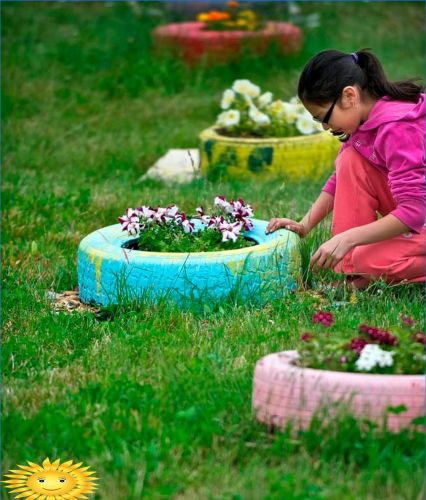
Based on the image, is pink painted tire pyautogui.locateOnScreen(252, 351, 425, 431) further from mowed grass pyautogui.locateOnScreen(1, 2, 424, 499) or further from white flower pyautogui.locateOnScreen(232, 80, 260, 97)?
white flower pyautogui.locateOnScreen(232, 80, 260, 97)

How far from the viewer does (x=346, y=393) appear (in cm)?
268

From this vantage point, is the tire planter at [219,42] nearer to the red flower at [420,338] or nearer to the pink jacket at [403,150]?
the pink jacket at [403,150]

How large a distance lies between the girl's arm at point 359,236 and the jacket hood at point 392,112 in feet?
1.34

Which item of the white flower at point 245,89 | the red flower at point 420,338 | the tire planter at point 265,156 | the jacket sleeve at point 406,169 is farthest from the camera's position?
the white flower at point 245,89

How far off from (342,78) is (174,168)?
11.2 ft

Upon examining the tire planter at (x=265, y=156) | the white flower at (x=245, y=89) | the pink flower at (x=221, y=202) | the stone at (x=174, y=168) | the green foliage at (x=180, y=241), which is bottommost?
the stone at (x=174, y=168)

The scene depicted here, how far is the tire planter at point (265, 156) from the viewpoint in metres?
6.60

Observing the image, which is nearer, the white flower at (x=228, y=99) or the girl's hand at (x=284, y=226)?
the girl's hand at (x=284, y=226)

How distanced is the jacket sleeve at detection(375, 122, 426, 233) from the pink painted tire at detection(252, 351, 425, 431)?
4.25ft

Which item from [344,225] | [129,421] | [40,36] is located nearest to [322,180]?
[344,225]

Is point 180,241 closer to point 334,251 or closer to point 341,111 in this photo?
point 334,251

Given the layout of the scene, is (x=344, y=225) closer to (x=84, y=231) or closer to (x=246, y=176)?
(x=84, y=231)

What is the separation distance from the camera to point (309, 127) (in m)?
6.84

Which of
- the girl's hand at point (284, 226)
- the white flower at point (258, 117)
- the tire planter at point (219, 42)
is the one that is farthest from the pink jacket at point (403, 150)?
the tire planter at point (219, 42)
